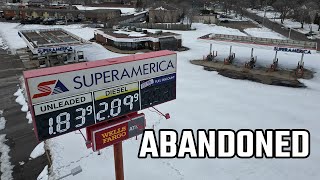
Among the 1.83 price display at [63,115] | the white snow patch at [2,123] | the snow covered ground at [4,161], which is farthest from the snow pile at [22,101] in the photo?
the 1.83 price display at [63,115]

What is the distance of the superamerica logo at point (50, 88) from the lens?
9.73m

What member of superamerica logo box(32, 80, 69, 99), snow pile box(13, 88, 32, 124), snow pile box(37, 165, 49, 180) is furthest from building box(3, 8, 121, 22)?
superamerica logo box(32, 80, 69, 99)

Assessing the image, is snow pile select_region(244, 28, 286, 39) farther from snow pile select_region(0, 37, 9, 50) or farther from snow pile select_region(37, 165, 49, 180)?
snow pile select_region(37, 165, 49, 180)

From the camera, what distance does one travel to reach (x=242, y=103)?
26.8 meters

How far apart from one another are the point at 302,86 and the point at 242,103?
9489 millimetres

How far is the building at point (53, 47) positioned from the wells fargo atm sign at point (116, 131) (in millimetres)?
28022

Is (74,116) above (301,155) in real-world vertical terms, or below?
above

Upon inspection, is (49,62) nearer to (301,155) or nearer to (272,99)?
(272,99)

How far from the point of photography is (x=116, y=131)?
12.0 m

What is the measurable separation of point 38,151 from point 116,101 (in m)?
11.3

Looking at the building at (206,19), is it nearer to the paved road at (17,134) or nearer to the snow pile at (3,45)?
the snow pile at (3,45)

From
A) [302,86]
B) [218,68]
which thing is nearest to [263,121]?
[302,86]

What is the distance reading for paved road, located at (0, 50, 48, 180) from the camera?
18.0 metres

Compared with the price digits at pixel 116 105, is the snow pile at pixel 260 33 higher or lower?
lower
